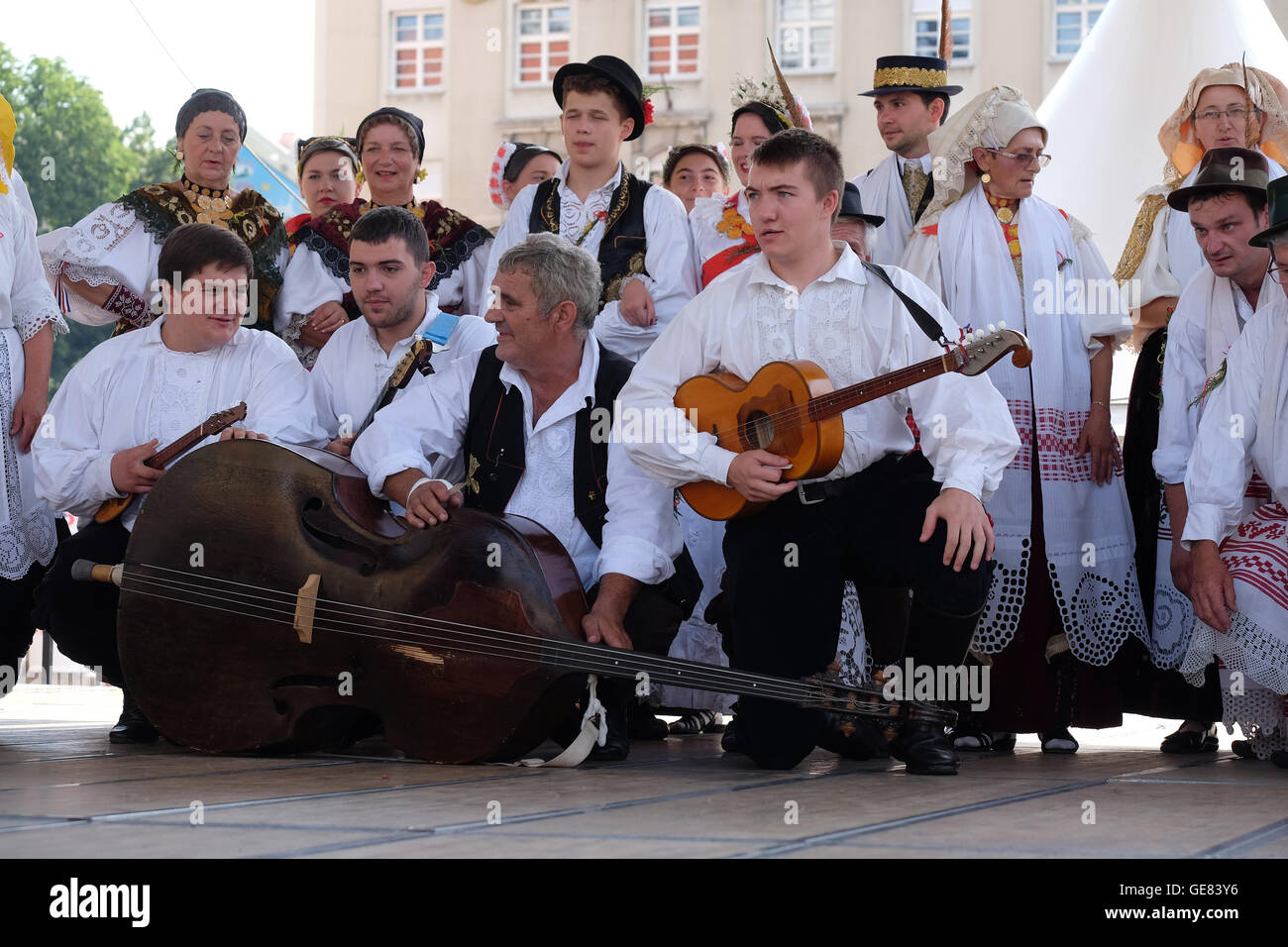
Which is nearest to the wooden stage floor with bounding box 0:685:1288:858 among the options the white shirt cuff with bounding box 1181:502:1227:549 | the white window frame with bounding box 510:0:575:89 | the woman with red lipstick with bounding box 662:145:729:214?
the white shirt cuff with bounding box 1181:502:1227:549

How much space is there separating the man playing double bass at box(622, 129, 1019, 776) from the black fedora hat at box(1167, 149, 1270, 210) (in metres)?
1.15

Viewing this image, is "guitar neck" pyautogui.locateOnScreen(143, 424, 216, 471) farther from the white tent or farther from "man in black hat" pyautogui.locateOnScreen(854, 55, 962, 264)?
the white tent

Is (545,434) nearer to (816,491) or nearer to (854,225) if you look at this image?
(816,491)

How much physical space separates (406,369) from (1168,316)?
8.61 feet

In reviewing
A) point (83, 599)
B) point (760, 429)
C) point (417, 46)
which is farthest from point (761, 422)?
point (417, 46)

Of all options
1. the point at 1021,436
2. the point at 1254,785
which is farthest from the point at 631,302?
the point at 1254,785

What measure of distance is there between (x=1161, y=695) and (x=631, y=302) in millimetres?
2176

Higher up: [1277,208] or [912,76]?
[912,76]

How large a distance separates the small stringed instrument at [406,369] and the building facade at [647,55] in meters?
22.4

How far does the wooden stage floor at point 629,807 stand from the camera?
2746 mm

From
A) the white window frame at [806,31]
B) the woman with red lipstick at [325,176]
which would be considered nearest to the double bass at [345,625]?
the woman with red lipstick at [325,176]

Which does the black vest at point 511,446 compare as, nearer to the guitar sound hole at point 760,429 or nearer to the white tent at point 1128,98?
the guitar sound hole at point 760,429

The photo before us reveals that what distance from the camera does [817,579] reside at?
4.29 m

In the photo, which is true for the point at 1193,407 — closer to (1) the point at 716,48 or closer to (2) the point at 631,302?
(2) the point at 631,302
